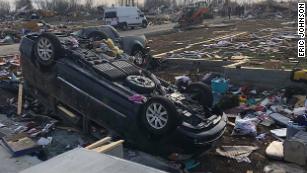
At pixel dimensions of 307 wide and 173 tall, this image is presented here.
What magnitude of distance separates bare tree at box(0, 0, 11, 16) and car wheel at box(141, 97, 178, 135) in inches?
2366

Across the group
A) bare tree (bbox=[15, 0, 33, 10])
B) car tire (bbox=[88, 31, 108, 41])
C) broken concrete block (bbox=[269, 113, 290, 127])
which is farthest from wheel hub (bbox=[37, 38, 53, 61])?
bare tree (bbox=[15, 0, 33, 10])

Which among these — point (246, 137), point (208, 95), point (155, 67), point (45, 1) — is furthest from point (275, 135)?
point (45, 1)

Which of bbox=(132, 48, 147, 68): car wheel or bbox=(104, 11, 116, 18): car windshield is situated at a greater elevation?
bbox=(104, 11, 116, 18): car windshield

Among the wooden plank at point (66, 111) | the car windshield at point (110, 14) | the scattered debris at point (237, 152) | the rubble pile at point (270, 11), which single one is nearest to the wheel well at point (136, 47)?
the wooden plank at point (66, 111)

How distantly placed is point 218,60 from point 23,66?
7.25m

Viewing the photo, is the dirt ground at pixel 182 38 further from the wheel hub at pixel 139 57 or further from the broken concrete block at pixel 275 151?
the broken concrete block at pixel 275 151

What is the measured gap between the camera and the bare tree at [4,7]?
6375 centimetres

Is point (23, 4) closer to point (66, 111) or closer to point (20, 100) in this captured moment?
point (20, 100)

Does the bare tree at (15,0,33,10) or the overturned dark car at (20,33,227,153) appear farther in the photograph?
the bare tree at (15,0,33,10)

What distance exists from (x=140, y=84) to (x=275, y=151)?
104 inches

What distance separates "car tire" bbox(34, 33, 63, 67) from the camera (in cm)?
838

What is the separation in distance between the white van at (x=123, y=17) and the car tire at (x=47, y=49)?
30.5 metres

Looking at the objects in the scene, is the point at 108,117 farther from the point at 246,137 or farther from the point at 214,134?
the point at 246,137

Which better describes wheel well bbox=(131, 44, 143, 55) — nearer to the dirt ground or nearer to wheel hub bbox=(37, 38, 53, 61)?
the dirt ground
